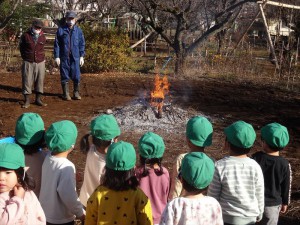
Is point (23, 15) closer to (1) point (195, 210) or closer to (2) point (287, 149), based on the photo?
(2) point (287, 149)

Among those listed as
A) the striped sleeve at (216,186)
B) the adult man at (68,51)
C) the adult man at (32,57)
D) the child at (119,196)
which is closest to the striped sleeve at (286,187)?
the striped sleeve at (216,186)

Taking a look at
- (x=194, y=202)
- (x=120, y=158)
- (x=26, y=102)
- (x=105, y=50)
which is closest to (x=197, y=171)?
(x=194, y=202)

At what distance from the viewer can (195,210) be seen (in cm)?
279

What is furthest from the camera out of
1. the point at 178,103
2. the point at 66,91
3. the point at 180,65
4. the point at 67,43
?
the point at 180,65

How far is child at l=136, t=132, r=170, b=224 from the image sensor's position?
130 inches

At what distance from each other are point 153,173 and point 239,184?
2.09 feet

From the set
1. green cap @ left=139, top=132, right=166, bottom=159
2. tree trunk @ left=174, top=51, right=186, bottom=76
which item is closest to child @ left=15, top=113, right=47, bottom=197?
green cap @ left=139, top=132, right=166, bottom=159

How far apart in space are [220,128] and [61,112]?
10.7 ft

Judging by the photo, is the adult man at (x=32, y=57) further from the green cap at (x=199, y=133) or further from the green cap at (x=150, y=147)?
the green cap at (x=150, y=147)

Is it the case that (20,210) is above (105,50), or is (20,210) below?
below

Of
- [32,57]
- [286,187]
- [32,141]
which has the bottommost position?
[286,187]

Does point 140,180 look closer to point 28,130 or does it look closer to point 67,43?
point 28,130

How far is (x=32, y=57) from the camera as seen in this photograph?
9562 mm

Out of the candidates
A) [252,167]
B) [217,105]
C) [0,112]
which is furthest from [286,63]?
[252,167]
